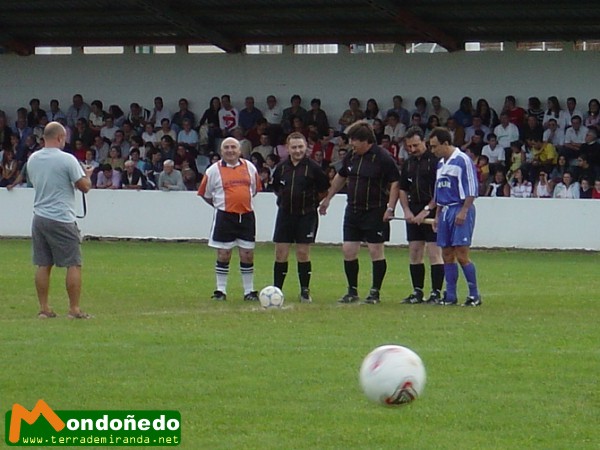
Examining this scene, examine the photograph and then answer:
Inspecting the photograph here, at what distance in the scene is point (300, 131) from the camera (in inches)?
1179

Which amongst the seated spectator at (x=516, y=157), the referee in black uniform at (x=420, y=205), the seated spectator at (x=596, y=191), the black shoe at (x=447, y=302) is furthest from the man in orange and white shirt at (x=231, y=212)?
the seated spectator at (x=516, y=157)

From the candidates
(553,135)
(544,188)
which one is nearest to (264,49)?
(553,135)

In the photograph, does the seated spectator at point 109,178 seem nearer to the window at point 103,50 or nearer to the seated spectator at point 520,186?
the window at point 103,50

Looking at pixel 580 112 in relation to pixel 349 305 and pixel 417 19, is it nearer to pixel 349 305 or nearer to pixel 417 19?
pixel 417 19

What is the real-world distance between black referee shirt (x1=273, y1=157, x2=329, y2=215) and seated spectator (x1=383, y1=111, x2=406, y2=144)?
14.0m

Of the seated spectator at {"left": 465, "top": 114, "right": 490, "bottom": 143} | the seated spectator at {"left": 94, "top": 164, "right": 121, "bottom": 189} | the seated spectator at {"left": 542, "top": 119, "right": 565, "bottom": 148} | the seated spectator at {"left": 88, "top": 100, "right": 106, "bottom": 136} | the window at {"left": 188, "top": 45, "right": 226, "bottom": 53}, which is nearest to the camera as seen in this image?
the seated spectator at {"left": 542, "top": 119, "right": 565, "bottom": 148}

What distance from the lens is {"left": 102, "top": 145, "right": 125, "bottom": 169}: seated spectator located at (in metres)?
30.3

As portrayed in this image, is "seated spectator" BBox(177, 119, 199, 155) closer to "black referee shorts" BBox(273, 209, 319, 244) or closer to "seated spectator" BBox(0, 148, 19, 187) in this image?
"seated spectator" BBox(0, 148, 19, 187)

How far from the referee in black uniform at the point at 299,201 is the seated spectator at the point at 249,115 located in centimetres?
1609

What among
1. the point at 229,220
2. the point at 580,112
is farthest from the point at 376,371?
the point at 580,112

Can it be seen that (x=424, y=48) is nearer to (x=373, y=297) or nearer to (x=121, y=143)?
(x=121, y=143)

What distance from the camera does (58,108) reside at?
111ft

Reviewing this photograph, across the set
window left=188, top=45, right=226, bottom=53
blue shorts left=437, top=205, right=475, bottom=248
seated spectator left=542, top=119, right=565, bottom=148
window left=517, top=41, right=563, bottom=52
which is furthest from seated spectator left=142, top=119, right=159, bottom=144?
blue shorts left=437, top=205, right=475, bottom=248

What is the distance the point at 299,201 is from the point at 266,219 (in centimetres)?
1218
